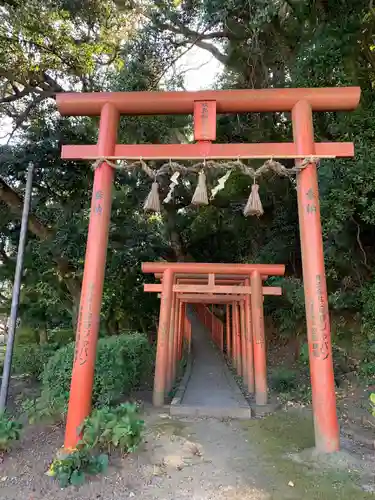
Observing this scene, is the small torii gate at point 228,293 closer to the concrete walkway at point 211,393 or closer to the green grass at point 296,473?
the concrete walkway at point 211,393

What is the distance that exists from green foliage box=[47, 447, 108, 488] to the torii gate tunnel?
62cm

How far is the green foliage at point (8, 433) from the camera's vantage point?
417 cm

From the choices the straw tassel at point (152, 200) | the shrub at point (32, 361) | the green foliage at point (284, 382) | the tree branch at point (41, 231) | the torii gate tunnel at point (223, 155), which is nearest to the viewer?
the torii gate tunnel at point (223, 155)

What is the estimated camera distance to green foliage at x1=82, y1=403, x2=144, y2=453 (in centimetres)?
385

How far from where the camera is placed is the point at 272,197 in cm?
1409

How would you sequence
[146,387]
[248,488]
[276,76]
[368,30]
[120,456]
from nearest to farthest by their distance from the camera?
[248,488]
[120,456]
[368,30]
[146,387]
[276,76]

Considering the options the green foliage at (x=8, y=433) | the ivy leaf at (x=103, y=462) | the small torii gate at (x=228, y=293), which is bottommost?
the ivy leaf at (x=103, y=462)

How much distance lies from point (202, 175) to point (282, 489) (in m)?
3.47

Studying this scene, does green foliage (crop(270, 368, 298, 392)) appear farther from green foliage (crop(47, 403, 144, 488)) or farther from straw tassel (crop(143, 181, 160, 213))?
straw tassel (crop(143, 181, 160, 213))

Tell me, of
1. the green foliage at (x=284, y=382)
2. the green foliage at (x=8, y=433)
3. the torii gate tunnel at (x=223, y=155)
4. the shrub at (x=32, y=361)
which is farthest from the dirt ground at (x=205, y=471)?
the shrub at (x=32, y=361)

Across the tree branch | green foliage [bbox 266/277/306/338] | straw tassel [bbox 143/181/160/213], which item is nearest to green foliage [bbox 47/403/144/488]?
straw tassel [bbox 143/181/160/213]

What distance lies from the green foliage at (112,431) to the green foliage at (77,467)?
11cm

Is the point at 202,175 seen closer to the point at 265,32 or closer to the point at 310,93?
the point at 310,93

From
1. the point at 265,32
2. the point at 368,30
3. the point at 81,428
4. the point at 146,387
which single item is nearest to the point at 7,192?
the point at 146,387
